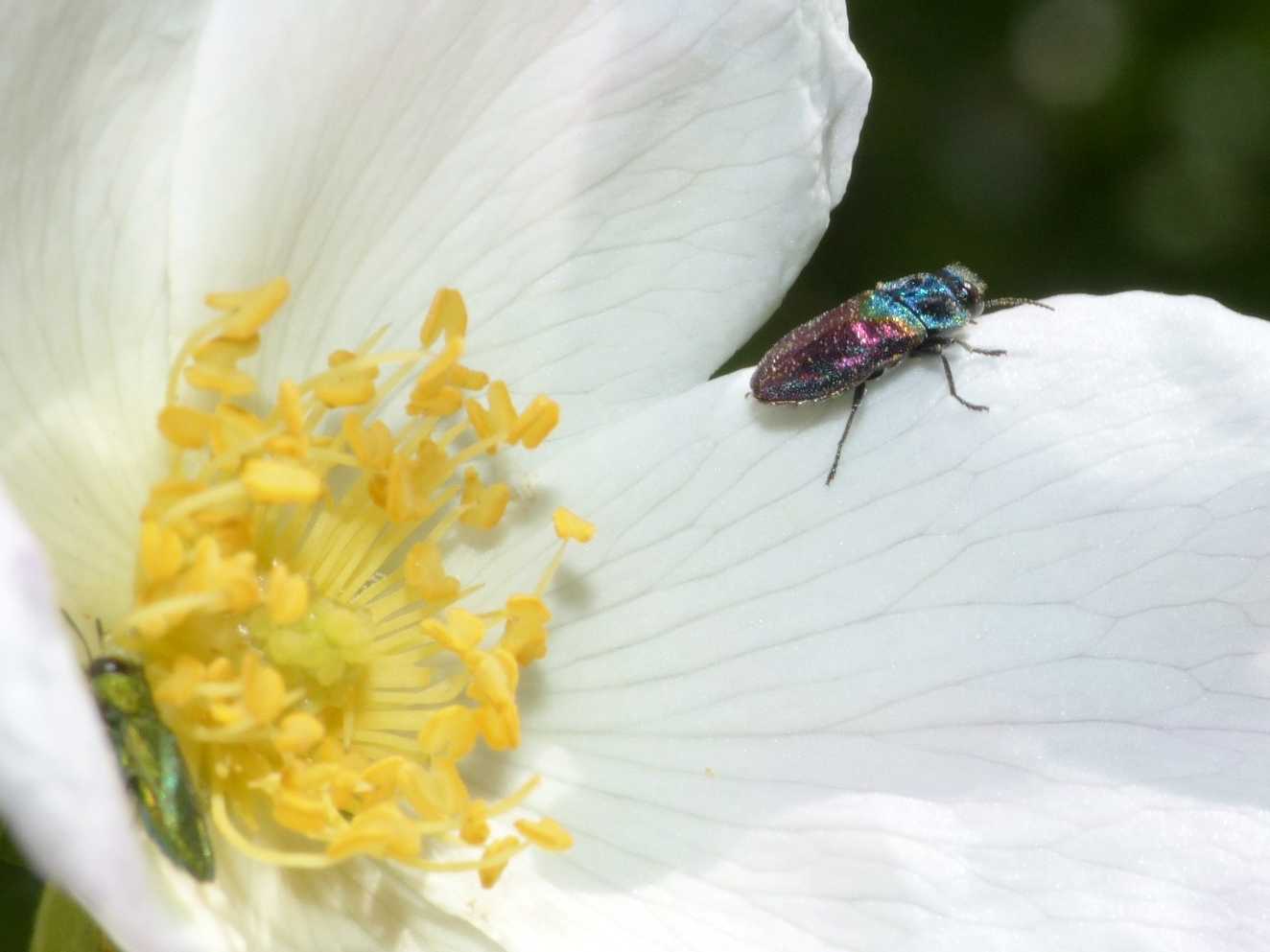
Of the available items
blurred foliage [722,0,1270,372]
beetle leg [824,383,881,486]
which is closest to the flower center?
beetle leg [824,383,881,486]

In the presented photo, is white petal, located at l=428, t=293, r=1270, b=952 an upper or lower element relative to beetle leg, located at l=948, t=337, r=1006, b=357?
lower

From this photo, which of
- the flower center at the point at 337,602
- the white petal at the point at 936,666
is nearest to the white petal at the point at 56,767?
the flower center at the point at 337,602

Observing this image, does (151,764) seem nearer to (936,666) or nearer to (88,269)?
(88,269)

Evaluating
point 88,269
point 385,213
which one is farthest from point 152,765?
point 385,213

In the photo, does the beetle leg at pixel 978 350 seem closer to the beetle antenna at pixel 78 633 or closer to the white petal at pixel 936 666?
the white petal at pixel 936 666

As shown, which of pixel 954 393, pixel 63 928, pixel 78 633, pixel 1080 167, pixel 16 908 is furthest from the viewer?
pixel 1080 167

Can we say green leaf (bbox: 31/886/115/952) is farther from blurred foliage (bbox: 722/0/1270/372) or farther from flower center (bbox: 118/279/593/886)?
blurred foliage (bbox: 722/0/1270/372)

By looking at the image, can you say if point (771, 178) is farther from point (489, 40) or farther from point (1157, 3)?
point (1157, 3)
